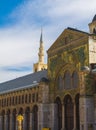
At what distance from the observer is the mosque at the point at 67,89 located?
49.2 m

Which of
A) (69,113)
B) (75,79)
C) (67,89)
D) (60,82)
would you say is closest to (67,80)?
(67,89)

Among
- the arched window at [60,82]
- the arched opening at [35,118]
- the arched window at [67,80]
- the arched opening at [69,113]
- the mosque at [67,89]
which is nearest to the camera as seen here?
the mosque at [67,89]

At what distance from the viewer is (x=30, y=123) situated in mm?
68125

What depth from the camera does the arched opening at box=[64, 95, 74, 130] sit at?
5466cm

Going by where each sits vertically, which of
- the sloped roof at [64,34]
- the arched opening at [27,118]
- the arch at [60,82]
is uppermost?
the sloped roof at [64,34]

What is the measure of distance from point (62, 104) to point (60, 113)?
2.35 meters

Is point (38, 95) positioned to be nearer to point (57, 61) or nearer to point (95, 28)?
point (57, 61)

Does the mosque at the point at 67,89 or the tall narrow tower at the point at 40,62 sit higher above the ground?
the tall narrow tower at the point at 40,62

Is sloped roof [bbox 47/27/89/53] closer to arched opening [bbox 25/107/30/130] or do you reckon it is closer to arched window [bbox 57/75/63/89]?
arched window [bbox 57/75/63/89]

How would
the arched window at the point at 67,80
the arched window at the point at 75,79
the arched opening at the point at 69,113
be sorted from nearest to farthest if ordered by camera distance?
the arched window at the point at 75,79 → the arched opening at the point at 69,113 → the arched window at the point at 67,80

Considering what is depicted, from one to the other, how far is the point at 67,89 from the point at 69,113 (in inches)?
161

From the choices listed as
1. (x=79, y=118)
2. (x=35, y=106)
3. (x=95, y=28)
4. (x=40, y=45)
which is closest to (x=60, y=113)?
(x=79, y=118)

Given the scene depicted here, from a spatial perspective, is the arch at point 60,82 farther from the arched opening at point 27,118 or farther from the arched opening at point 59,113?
the arched opening at point 27,118

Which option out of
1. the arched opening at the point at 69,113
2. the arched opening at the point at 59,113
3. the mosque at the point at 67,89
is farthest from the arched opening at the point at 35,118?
A: the arched opening at the point at 69,113
